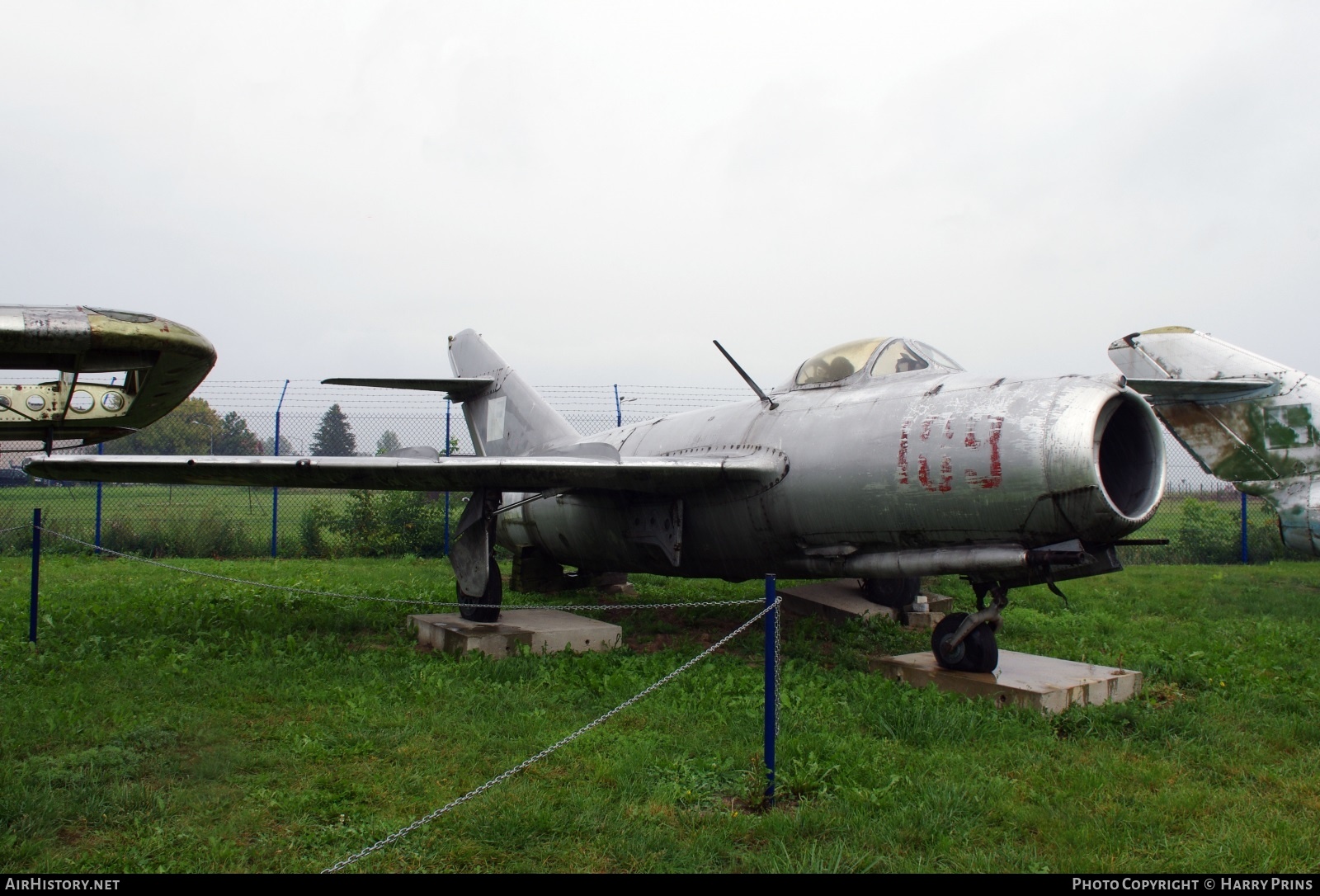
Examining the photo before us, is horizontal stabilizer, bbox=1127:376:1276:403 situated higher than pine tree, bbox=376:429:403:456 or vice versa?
horizontal stabilizer, bbox=1127:376:1276:403

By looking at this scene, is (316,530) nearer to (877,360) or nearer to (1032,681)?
(877,360)

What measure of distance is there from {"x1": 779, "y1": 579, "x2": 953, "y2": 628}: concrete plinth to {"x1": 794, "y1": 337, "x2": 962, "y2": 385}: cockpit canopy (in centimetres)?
286

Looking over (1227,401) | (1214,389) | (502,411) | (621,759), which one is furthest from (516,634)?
(1227,401)

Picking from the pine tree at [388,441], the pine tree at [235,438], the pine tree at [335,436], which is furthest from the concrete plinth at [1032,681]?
the pine tree at [235,438]

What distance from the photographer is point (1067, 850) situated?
3254mm

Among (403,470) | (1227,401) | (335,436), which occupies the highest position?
(1227,401)

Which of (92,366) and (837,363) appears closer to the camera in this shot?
(92,366)

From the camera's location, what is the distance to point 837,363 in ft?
22.3

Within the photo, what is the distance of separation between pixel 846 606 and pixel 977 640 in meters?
2.93

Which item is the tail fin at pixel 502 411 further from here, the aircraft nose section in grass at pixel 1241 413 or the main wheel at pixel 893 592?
the aircraft nose section in grass at pixel 1241 413

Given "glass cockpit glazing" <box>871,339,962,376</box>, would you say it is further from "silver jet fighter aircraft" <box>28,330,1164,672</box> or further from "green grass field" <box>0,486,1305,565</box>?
"green grass field" <box>0,486,1305,565</box>

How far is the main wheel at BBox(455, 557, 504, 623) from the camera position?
296 inches

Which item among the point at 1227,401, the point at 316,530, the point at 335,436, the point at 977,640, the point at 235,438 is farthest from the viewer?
the point at 335,436

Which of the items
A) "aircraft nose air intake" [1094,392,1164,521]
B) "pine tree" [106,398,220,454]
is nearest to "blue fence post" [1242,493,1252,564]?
"aircraft nose air intake" [1094,392,1164,521]
